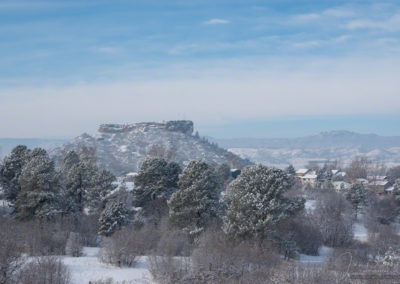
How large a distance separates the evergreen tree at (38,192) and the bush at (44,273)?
12731mm

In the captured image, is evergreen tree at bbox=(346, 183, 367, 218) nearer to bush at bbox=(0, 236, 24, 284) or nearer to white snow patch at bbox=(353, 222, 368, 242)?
white snow patch at bbox=(353, 222, 368, 242)

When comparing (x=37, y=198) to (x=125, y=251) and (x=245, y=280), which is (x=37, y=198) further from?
(x=245, y=280)

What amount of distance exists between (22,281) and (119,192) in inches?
871

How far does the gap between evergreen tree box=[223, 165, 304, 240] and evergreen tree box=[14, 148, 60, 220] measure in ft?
33.9

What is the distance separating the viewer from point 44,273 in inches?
573

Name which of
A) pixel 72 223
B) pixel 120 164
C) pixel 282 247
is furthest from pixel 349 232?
pixel 120 164

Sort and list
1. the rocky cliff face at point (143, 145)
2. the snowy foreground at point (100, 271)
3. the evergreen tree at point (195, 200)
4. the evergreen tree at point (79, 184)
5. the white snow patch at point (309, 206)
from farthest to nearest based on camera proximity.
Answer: the rocky cliff face at point (143, 145)
the white snow patch at point (309, 206)
the evergreen tree at point (79, 184)
the evergreen tree at point (195, 200)
the snowy foreground at point (100, 271)

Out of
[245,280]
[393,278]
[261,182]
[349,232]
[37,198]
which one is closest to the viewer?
[393,278]

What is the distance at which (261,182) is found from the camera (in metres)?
25.2

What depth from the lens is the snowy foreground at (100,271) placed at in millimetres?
17359

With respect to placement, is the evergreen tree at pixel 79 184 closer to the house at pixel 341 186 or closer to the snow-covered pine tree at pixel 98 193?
the snow-covered pine tree at pixel 98 193

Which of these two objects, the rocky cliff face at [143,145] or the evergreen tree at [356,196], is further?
the rocky cliff face at [143,145]

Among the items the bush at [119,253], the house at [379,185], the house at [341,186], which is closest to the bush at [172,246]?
the bush at [119,253]

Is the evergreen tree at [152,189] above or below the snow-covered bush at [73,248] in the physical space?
above
